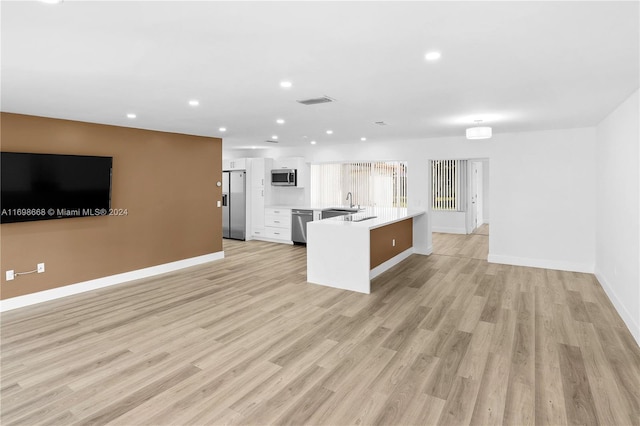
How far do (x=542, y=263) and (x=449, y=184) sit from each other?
4.76 meters

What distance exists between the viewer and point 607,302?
4.36 m

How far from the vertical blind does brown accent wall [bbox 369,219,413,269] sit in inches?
101

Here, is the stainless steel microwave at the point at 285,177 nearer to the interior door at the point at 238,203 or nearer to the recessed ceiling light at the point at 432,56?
the interior door at the point at 238,203

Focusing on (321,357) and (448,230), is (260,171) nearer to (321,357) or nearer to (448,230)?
(448,230)

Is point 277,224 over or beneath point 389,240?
over

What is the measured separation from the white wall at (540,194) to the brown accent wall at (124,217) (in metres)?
4.55

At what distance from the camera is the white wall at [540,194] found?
577cm

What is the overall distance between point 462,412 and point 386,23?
94.9 inches

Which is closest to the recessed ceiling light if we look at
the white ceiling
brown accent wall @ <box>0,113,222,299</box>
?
the white ceiling

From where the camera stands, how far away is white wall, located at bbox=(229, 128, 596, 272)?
577 centimetres

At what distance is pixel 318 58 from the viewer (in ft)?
8.45

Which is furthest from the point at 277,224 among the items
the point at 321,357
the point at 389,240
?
the point at 321,357

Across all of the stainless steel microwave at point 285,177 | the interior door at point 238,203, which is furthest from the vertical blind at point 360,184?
the interior door at point 238,203

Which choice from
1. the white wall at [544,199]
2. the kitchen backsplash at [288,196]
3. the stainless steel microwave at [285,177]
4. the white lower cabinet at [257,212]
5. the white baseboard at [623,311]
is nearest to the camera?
the white baseboard at [623,311]
